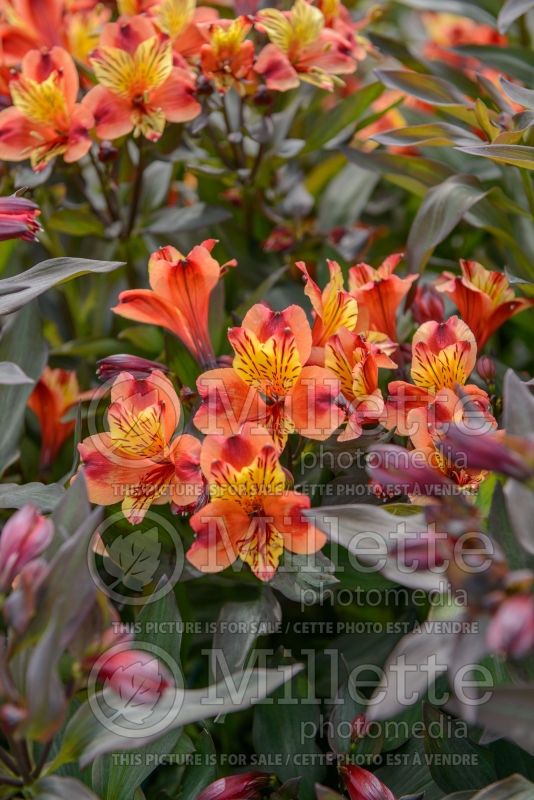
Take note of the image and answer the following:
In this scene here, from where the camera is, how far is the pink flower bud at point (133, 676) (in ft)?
1.70

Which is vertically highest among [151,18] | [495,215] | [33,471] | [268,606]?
[151,18]

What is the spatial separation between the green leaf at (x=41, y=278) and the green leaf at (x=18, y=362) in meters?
0.14

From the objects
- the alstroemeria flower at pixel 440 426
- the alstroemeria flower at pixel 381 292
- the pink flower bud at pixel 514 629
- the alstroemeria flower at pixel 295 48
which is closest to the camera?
the pink flower bud at pixel 514 629

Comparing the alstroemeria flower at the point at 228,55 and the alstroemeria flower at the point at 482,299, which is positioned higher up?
the alstroemeria flower at the point at 228,55

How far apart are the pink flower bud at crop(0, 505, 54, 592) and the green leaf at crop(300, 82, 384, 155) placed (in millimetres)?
614

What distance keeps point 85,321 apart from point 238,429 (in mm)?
500

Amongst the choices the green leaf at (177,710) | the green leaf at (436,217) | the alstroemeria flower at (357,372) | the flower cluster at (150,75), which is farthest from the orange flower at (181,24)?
the green leaf at (177,710)

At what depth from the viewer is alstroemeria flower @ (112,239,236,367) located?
0.67m

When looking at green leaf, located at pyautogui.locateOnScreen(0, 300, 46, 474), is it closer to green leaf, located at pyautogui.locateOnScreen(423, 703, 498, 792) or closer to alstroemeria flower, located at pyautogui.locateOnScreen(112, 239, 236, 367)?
alstroemeria flower, located at pyautogui.locateOnScreen(112, 239, 236, 367)

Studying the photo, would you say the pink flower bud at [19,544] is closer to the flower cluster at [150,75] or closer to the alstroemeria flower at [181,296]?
the alstroemeria flower at [181,296]

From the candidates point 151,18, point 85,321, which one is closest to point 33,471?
point 85,321

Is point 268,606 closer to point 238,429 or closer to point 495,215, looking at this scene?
point 238,429

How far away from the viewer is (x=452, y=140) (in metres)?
0.82

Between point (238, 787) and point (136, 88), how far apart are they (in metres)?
0.59
